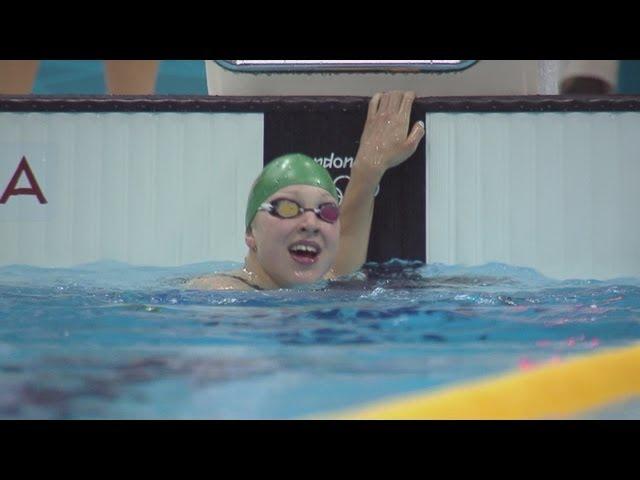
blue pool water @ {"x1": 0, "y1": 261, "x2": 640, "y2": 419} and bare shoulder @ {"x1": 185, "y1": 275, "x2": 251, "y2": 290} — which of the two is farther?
bare shoulder @ {"x1": 185, "y1": 275, "x2": 251, "y2": 290}

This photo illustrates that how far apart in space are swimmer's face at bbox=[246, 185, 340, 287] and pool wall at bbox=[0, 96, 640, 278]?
757mm

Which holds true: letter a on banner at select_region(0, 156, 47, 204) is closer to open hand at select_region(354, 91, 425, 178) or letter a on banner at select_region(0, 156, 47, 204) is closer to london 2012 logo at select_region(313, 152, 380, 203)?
london 2012 logo at select_region(313, 152, 380, 203)

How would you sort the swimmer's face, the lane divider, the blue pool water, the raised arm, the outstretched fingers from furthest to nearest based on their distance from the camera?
the outstretched fingers, the raised arm, the swimmer's face, the blue pool water, the lane divider

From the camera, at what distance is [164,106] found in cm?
378

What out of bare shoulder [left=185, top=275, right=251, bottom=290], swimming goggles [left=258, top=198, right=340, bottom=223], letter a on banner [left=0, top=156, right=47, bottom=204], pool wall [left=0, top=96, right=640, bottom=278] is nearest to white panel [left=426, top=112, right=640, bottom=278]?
pool wall [left=0, top=96, right=640, bottom=278]

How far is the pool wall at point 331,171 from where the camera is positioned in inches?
144

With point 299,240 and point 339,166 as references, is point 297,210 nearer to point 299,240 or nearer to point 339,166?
point 299,240

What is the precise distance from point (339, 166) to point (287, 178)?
0.75m

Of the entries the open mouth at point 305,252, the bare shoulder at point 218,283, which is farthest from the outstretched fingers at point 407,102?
the bare shoulder at point 218,283

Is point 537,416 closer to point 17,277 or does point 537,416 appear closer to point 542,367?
point 542,367

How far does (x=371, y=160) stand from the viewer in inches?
136

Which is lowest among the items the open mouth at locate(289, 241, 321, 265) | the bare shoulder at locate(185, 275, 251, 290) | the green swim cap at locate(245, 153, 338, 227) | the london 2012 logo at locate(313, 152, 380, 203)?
the bare shoulder at locate(185, 275, 251, 290)

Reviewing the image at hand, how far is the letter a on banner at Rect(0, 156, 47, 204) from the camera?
3762 mm
